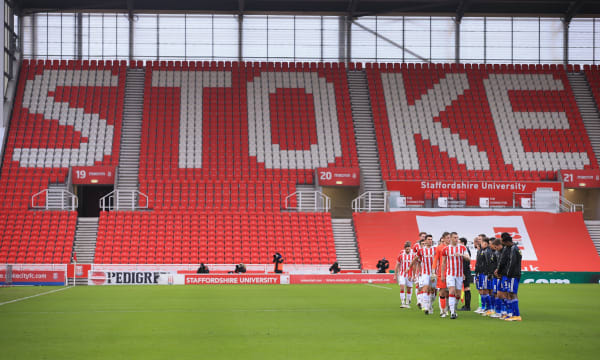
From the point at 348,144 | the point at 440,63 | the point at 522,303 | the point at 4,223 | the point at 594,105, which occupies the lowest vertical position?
the point at 522,303

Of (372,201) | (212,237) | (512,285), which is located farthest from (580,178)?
(512,285)

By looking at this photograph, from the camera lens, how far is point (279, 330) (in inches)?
572

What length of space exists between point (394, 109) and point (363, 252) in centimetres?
1325

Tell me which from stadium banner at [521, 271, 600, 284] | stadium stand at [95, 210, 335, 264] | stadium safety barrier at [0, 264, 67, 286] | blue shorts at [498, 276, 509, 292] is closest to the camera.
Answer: blue shorts at [498, 276, 509, 292]

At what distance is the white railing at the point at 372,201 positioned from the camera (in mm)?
41219

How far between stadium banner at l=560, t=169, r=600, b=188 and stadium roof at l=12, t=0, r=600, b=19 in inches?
542

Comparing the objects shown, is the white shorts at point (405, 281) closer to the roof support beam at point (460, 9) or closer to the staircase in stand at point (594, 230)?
the staircase in stand at point (594, 230)

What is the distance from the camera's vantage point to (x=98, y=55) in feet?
165

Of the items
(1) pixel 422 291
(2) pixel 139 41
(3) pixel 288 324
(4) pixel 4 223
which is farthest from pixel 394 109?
(3) pixel 288 324

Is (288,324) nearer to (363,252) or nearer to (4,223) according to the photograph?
(363,252)

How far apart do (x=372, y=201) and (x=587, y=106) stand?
1857cm

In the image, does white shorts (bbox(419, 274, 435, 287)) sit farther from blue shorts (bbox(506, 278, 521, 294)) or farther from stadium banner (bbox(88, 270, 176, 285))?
stadium banner (bbox(88, 270, 176, 285))

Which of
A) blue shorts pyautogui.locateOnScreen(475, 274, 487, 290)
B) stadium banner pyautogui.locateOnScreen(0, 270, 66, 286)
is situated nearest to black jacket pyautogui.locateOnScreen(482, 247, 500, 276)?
blue shorts pyautogui.locateOnScreen(475, 274, 487, 290)

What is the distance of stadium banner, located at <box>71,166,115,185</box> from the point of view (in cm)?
4256
